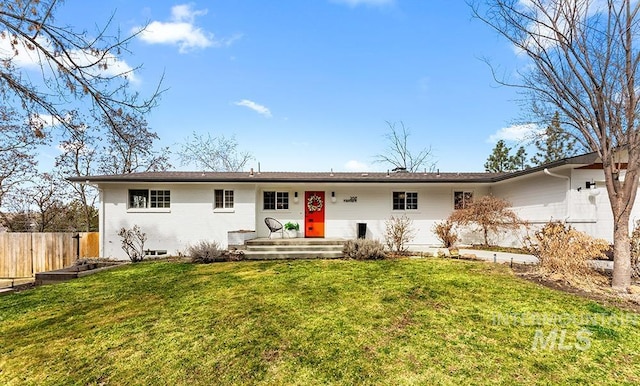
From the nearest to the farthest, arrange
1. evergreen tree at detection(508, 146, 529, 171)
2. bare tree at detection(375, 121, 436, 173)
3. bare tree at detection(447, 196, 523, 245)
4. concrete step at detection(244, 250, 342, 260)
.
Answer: concrete step at detection(244, 250, 342, 260), bare tree at detection(447, 196, 523, 245), evergreen tree at detection(508, 146, 529, 171), bare tree at detection(375, 121, 436, 173)

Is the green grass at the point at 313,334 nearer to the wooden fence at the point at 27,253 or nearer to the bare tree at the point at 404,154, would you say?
the wooden fence at the point at 27,253

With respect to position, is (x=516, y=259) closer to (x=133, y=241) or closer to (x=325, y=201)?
(x=325, y=201)

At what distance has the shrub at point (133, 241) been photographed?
1020 centimetres

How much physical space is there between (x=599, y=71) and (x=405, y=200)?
7.39 m

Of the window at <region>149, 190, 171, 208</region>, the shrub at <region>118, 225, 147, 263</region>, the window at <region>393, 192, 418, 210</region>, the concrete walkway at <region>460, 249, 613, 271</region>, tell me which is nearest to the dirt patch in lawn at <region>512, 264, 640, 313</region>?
the concrete walkway at <region>460, 249, 613, 271</region>

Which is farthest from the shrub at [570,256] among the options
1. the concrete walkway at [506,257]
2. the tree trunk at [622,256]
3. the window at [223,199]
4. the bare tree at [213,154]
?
the bare tree at [213,154]

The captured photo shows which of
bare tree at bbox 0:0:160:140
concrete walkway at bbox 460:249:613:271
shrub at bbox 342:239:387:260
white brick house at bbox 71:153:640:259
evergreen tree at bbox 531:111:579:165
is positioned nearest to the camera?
bare tree at bbox 0:0:160:140

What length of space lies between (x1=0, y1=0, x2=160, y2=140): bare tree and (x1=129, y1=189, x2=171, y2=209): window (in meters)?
7.77

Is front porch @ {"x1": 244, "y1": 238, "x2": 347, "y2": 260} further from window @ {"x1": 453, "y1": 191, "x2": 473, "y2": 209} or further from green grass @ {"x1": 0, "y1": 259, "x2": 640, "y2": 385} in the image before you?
window @ {"x1": 453, "y1": 191, "x2": 473, "y2": 209}

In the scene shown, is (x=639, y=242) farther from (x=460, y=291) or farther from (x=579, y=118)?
(x=460, y=291)

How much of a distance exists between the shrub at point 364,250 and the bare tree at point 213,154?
2087 cm

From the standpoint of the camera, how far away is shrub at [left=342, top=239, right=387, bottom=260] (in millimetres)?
8602

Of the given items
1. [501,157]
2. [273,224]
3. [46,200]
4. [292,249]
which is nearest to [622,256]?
[292,249]

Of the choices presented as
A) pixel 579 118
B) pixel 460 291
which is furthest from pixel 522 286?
pixel 579 118
